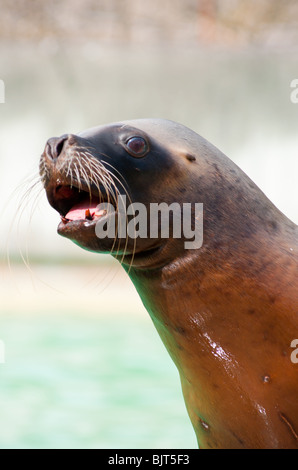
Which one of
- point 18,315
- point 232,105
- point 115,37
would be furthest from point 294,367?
point 115,37

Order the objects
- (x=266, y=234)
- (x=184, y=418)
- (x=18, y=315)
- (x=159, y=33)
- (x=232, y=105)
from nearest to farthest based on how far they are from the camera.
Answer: (x=266, y=234) → (x=184, y=418) → (x=18, y=315) → (x=232, y=105) → (x=159, y=33)

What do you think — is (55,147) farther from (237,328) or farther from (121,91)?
(121,91)

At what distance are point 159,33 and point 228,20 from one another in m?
1.22

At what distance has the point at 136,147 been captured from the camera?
2354 mm

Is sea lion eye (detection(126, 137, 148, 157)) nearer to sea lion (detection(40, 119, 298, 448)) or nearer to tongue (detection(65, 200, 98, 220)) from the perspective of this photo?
sea lion (detection(40, 119, 298, 448))

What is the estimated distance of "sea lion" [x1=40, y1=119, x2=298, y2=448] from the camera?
228 cm

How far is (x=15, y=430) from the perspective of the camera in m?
4.84

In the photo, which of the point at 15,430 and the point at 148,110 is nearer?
the point at 15,430

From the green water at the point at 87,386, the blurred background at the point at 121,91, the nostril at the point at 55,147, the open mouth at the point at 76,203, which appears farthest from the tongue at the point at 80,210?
the blurred background at the point at 121,91

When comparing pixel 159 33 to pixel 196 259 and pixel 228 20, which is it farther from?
pixel 196 259

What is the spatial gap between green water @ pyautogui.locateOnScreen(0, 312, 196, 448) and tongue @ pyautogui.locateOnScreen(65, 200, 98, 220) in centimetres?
255

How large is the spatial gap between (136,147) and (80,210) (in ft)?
0.90

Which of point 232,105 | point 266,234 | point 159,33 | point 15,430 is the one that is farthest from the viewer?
point 159,33

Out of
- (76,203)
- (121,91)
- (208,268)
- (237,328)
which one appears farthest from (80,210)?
(121,91)
